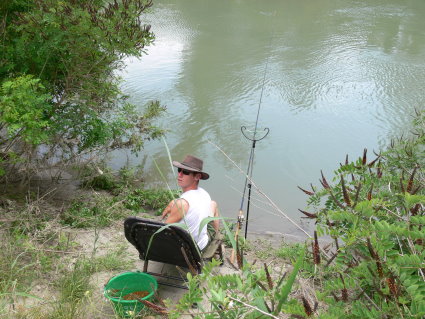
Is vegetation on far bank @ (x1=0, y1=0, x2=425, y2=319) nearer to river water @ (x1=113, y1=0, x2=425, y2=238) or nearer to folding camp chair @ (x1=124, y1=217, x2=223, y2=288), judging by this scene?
folding camp chair @ (x1=124, y1=217, x2=223, y2=288)

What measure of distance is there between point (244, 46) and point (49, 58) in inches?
317

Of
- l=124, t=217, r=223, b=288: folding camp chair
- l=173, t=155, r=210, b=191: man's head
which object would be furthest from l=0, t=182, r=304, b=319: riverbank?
l=173, t=155, r=210, b=191: man's head

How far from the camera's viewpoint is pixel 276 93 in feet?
29.9

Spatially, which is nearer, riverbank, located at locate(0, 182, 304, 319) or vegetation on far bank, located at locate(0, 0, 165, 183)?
riverbank, located at locate(0, 182, 304, 319)

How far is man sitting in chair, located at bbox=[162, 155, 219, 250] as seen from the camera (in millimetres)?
3531

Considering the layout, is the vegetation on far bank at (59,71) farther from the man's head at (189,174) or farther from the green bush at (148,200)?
the man's head at (189,174)

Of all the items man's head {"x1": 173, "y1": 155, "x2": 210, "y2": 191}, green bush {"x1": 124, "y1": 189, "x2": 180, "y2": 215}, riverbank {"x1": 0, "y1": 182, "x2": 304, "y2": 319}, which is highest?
man's head {"x1": 173, "y1": 155, "x2": 210, "y2": 191}

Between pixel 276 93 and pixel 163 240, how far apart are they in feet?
20.9

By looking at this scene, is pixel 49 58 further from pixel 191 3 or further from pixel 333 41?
pixel 191 3

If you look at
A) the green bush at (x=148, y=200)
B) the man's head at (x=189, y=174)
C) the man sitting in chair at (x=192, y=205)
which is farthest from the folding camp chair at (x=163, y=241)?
the green bush at (x=148, y=200)

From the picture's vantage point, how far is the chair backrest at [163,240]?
3.15 metres

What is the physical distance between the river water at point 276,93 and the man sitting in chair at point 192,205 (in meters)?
0.46

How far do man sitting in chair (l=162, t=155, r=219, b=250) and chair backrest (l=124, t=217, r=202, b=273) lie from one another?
0.65 feet

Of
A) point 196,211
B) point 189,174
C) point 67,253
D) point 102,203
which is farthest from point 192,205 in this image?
point 102,203
